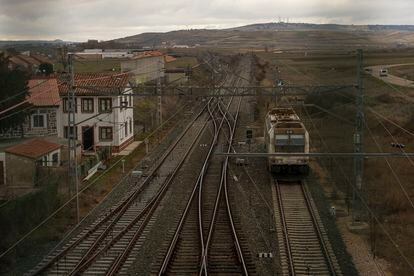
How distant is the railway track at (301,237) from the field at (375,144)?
3.16 feet

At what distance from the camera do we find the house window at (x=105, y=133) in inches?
853

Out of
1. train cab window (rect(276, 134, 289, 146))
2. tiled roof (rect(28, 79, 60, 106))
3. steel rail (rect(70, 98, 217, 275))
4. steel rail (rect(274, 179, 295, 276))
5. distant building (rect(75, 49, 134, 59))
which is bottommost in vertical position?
steel rail (rect(274, 179, 295, 276))

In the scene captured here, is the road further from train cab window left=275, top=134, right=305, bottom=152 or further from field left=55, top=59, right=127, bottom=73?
field left=55, top=59, right=127, bottom=73

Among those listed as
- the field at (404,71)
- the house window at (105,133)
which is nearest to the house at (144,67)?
the house window at (105,133)

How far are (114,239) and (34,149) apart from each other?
5866 mm

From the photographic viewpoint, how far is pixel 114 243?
34.6 feet

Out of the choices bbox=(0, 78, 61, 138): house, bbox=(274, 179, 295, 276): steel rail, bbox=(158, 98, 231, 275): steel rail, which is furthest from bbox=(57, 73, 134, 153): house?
bbox=(274, 179, 295, 276): steel rail

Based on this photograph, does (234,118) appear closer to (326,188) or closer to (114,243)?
(326,188)

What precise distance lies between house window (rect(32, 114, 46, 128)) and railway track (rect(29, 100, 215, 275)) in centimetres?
622

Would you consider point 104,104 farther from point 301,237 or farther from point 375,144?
point 301,237

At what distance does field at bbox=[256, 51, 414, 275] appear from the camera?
11.2 meters

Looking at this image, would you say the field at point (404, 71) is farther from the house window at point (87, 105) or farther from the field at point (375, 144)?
the house window at point (87, 105)

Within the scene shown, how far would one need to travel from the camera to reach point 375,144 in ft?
63.9

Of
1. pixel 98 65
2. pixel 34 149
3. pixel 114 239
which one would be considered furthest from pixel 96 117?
pixel 98 65
